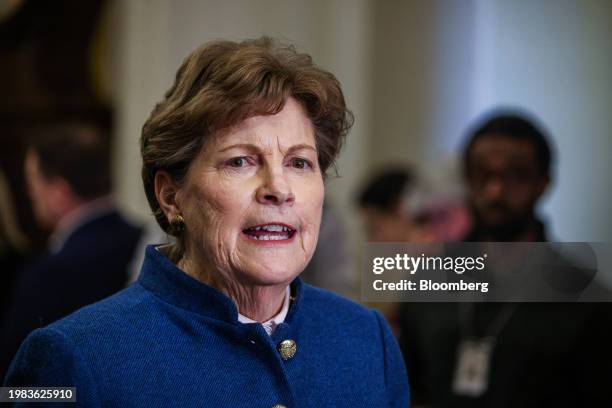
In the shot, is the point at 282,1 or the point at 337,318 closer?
the point at 337,318

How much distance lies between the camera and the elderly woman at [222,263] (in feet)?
5.53

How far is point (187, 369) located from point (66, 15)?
432 centimetres

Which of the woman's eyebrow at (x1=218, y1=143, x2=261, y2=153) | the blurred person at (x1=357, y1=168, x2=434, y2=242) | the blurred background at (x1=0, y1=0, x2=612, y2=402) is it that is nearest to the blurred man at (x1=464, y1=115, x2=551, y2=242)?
the woman's eyebrow at (x1=218, y1=143, x2=261, y2=153)

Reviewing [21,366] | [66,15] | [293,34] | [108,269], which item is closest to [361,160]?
[293,34]

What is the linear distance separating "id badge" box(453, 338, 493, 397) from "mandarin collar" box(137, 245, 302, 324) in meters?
0.98

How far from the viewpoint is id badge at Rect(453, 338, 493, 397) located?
98.7 inches

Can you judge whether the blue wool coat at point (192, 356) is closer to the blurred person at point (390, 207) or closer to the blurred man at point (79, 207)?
the blurred man at point (79, 207)

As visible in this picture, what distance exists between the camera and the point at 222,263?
5.79 ft

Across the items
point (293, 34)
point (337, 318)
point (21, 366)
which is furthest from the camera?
point (293, 34)

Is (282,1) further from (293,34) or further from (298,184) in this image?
(298,184)

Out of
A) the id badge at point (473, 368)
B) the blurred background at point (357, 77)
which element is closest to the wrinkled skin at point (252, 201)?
the id badge at point (473, 368)

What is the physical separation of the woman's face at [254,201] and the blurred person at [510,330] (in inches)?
26.4

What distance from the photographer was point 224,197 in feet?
5.69

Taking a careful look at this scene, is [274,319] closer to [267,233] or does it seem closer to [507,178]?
[267,233]
